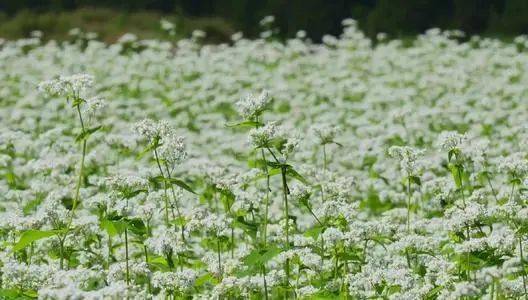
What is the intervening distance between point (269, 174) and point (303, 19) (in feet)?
58.8

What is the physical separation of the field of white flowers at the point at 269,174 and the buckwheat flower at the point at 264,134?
12mm

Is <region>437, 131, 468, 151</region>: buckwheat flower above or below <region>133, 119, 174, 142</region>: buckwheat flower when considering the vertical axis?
below

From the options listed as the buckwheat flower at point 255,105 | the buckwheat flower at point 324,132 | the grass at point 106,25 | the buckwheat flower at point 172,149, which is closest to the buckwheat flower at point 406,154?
the buckwheat flower at point 324,132

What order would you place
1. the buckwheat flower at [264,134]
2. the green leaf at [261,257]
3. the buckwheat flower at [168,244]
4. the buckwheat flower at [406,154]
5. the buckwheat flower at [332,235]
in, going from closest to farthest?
the green leaf at [261,257] → the buckwheat flower at [332,235] → the buckwheat flower at [168,244] → the buckwheat flower at [264,134] → the buckwheat flower at [406,154]

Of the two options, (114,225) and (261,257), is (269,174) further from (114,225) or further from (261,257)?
(114,225)

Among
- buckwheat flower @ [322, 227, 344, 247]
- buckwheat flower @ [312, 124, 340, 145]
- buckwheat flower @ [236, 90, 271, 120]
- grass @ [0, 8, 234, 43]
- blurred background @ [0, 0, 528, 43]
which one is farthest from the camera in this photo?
grass @ [0, 8, 234, 43]

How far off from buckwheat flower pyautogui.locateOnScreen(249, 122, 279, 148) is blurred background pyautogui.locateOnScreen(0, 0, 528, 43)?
55.8ft

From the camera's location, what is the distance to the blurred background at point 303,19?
73.6 feet

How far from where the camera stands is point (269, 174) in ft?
17.4

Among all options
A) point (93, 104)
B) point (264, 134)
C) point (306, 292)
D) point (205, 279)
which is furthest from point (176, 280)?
point (93, 104)

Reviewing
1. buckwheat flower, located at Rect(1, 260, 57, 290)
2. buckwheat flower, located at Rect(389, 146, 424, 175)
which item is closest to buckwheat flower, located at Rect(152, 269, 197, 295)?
buckwheat flower, located at Rect(1, 260, 57, 290)

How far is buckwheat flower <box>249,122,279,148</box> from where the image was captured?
5.29m

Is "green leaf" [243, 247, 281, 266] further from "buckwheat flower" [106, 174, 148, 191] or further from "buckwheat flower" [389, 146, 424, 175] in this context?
"buckwheat flower" [389, 146, 424, 175]

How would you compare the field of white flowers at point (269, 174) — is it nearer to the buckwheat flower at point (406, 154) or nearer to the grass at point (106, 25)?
the buckwheat flower at point (406, 154)
